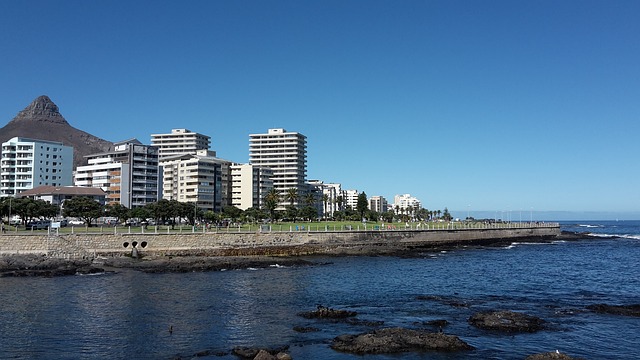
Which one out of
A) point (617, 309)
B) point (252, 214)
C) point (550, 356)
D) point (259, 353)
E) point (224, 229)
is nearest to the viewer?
point (550, 356)

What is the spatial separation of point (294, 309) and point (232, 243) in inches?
1464

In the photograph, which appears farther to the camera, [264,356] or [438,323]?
[438,323]

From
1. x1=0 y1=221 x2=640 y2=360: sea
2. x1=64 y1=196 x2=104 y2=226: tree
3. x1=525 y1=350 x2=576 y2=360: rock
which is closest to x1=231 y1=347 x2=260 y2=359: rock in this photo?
x1=0 y1=221 x2=640 y2=360: sea

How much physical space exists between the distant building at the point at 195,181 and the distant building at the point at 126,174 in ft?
32.2

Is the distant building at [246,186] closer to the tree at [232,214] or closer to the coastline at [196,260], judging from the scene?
the tree at [232,214]

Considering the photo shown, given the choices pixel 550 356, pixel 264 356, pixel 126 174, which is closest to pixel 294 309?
pixel 264 356

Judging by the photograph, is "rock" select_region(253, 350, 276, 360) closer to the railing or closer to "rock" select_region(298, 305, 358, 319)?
"rock" select_region(298, 305, 358, 319)

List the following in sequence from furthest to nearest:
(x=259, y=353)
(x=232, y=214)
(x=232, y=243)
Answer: (x=232, y=214)
(x=232, y=243)
(x=259, y=353)

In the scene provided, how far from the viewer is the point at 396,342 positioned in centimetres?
2541

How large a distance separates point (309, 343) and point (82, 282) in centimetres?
2969

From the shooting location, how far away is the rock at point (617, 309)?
34.1 meters

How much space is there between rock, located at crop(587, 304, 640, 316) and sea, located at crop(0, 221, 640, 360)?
1.22 meters

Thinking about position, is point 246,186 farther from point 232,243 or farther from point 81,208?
point 232,243

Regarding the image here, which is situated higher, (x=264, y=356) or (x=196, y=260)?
(x=196, y=260)
